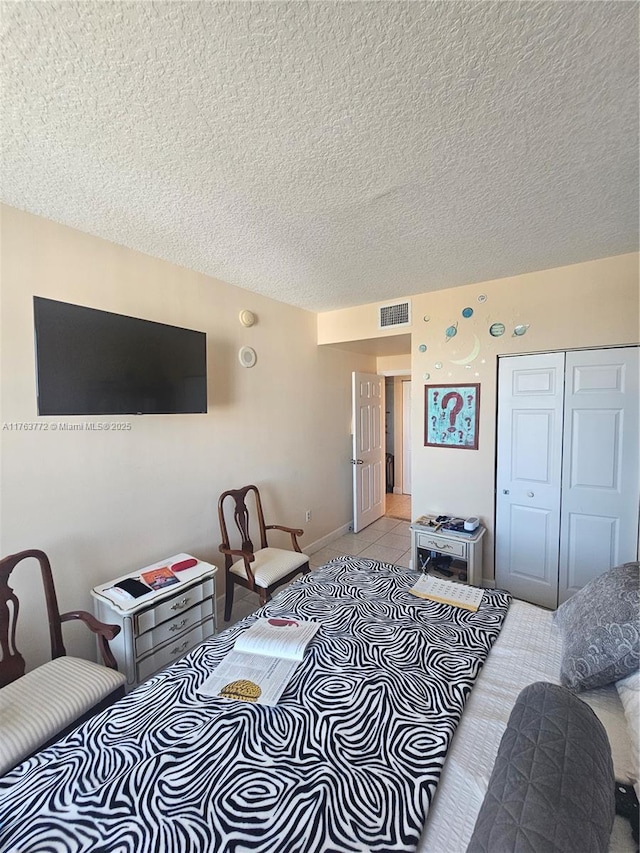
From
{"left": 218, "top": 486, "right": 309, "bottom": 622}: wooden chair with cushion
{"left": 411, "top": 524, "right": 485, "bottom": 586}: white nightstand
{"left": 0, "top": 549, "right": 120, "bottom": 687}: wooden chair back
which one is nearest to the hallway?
{"left": 411, "top": 524, "right": 485, "bottom": 586}: white nightstand

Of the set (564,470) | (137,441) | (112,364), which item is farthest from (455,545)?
(112,364)

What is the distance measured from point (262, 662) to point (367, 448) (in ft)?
11.3

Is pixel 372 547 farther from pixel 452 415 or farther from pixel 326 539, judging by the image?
pixel 452 415

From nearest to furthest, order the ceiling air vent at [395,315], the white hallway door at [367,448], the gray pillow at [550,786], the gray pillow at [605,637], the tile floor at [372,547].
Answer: the gray pillow at [550,786] → the gray pillow at [605,637] → the ceiling air vent at [395,315] → the tile floor at [372,547] → the white hallway door at [367,448]

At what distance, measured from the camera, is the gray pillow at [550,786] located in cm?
75

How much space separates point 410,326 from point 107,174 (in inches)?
102

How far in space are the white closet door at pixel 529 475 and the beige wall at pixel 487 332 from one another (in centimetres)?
9

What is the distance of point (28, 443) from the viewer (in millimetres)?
1911

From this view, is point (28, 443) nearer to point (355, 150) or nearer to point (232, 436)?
point (232, 436)

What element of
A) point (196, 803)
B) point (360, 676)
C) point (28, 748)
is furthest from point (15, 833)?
point (360, 676)

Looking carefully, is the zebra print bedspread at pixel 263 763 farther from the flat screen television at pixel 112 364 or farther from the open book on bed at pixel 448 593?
the flat screen television at pixel 112 364

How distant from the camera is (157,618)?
2072mm

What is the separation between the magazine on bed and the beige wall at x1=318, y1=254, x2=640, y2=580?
6.82ft

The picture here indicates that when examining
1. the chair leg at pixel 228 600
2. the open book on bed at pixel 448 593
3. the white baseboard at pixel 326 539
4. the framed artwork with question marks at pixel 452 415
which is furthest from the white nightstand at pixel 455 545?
the chair leg at pixel 228 600
